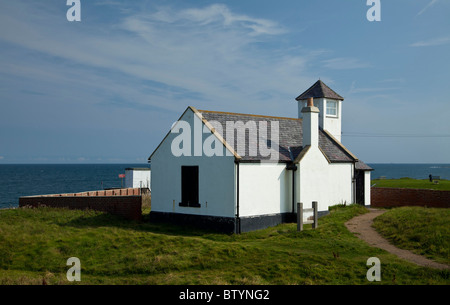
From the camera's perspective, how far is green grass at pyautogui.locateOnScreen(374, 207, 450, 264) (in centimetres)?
1595

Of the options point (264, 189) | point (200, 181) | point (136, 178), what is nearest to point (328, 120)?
point (264, 189)

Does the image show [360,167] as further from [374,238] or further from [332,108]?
[374,238]

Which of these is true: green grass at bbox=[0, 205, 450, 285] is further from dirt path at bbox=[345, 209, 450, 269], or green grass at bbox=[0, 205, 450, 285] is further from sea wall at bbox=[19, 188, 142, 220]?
sea wall at bbox=[19, 188, 142, 220]

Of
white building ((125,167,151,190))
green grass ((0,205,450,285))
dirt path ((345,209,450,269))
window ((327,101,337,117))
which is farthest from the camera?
white building ((125,167,151,190))

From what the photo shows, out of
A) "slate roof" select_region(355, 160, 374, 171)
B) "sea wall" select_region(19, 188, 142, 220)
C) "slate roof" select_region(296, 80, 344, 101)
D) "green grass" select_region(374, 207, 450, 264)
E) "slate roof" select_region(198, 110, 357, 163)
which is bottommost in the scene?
"green grass" select_region(374, 207, 450, 264)

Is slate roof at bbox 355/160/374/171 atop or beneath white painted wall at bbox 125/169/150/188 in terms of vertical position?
atop

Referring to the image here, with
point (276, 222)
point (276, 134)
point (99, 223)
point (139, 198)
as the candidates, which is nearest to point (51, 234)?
point (99, 223)

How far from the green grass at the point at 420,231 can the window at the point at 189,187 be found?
957cm

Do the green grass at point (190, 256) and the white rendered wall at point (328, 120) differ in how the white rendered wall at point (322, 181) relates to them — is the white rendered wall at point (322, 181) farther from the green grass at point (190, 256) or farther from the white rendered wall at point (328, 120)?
the white rendered wall at point (328, 120)

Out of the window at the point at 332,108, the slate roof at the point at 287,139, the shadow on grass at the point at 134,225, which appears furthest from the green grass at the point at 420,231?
the window at the point at 332,108

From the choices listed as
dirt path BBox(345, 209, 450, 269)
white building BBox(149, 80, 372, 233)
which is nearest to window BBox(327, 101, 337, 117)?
white building BBox(149, 80, 372, 233)

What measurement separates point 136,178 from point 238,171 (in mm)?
23349

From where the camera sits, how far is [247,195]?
20.8 meters

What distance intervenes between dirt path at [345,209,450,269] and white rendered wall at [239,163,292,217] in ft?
12.2
